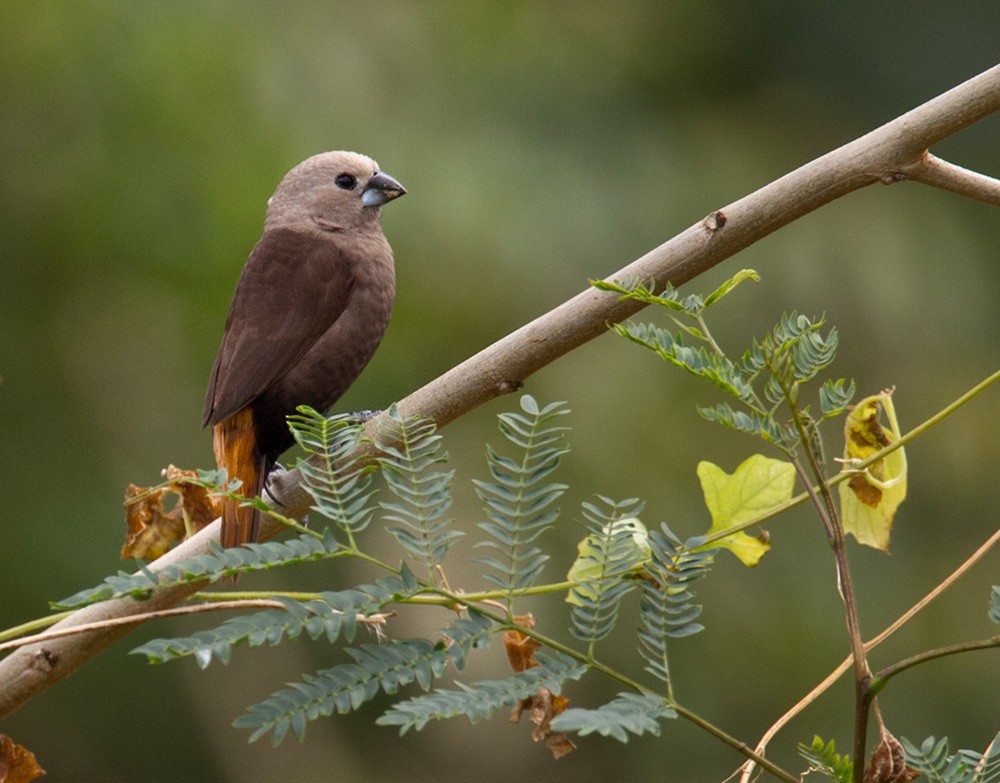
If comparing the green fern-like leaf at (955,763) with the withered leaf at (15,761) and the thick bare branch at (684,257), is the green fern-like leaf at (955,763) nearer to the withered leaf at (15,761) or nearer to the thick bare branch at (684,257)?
the thick bare branch at (684,257)

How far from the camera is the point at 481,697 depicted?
1438mm

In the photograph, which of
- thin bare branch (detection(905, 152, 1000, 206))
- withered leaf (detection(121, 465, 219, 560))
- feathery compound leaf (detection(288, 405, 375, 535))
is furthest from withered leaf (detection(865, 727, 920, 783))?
withered leaf (detection(121, 465, 219, 560))

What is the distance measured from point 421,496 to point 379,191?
7.01 ft

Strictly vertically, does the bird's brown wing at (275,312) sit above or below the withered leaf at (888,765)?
Answer: above

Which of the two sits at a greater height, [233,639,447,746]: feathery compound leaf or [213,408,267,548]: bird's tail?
[233,639,447,746]: feathery compound leaf

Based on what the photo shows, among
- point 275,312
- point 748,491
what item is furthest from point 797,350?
point 275,312

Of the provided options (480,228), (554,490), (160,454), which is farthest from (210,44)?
(554,490)

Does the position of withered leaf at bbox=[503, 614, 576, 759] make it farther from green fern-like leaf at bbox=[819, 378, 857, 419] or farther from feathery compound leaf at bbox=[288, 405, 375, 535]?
green fern-like leaf at bbox=[819, 378, 857, 419]

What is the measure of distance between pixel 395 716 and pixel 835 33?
24.4 ft

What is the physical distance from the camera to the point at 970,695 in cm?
685

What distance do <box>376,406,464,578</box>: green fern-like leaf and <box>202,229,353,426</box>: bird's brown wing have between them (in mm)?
1407

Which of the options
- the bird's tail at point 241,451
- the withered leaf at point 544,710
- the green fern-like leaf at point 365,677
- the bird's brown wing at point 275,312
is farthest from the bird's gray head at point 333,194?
the green fern-like leaf at point 365,677

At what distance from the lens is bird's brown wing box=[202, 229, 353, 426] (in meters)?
3.11

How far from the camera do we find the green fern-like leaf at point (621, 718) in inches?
49.9
